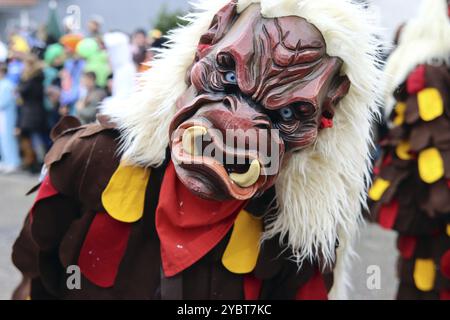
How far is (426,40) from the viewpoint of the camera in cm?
319

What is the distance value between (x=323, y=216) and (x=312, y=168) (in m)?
0.14

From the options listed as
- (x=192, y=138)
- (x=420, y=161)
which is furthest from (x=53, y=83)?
(x=192, y=138)

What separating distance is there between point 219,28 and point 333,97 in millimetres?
323

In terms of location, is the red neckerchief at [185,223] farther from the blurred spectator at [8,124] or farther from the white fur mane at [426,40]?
the blurred spectator at [8,124]

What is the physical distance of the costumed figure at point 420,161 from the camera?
3.04m

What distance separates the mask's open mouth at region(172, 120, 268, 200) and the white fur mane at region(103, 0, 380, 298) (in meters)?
0.25

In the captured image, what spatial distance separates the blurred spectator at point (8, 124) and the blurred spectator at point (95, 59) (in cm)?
112

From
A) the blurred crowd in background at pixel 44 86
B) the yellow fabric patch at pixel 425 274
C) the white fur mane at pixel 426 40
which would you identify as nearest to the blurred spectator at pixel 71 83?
the blurred crowd in background at pixel 44 86

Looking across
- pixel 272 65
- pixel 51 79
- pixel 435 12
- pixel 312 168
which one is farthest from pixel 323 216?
pixel 51 79

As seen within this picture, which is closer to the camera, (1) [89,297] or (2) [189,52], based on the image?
(2) [189,52]

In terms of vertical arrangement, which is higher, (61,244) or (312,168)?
(312,168)

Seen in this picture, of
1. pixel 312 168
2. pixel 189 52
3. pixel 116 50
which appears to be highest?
pixel 189 52

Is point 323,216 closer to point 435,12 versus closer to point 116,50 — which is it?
point 435,12

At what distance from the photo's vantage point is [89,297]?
6.21ft
